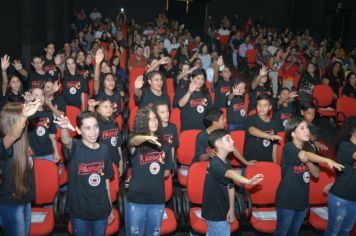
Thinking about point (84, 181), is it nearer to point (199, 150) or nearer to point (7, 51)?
point (199, 150)

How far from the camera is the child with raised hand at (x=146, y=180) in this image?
3.48 meters

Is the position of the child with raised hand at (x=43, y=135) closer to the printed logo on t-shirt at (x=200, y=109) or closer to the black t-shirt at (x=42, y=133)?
the black t-shirt at (x=42, y=133)

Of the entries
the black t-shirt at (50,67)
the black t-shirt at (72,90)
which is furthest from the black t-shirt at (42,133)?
the black t-shirt at (50,67)

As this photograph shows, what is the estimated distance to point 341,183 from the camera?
3.77 meters

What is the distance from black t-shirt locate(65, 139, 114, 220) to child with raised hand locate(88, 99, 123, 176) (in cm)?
105

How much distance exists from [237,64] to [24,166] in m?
12.5

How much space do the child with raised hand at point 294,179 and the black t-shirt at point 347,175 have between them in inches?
11.1

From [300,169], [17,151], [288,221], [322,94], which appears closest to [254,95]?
[322,94]

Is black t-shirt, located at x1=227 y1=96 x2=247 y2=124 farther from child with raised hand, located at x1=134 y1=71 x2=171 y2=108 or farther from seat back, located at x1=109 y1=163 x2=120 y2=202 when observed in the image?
seat back, located at x1=109 y1=163 x2=120 y2=202

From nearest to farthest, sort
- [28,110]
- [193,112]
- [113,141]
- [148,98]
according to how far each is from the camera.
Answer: [28,110] → [113,141] → [148,98] → [193,112]

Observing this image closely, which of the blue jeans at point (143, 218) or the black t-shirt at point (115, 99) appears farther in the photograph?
the black t-shirt at point (115, 99)

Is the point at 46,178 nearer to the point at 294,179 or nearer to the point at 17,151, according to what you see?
the point at 17,151

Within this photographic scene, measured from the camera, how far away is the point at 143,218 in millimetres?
3562

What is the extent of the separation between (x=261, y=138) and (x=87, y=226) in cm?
250
